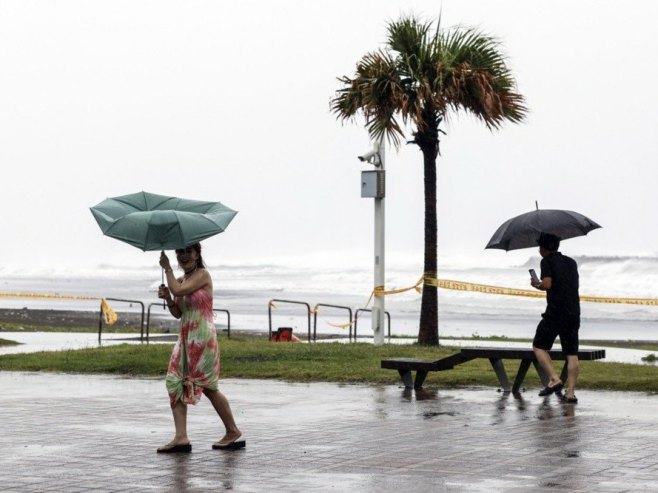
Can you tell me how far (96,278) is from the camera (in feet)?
373

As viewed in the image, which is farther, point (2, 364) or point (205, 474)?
point (2, 364)

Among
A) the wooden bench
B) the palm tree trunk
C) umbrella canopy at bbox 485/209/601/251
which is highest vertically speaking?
the palm tree trunk

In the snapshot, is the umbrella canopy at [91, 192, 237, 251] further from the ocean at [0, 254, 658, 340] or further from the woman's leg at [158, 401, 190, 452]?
the ocean at [0, 254, 658, 340]

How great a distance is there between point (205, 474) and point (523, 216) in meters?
6.81

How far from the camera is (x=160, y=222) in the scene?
10.4 metres

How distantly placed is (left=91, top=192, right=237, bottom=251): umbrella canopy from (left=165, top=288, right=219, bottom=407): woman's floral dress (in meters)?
0.51

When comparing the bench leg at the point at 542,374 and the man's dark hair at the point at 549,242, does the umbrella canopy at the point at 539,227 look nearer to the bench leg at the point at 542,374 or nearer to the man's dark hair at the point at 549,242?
the man's dark hair at the point at 549,242

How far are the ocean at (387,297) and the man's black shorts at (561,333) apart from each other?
1249 centimetres

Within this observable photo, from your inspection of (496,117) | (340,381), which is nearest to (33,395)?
(340,381)

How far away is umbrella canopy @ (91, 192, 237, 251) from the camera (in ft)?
34.2

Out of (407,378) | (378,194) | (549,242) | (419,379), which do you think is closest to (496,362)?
(419,379)

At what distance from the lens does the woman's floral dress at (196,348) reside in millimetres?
10695

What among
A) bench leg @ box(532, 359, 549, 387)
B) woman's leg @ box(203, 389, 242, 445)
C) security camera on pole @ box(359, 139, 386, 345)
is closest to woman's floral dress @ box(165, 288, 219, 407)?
woman's leg @ box(203, 389, 242, 445)

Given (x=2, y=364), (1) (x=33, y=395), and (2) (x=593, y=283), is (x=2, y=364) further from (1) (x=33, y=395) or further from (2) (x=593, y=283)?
(2) (x=593, y=283)
